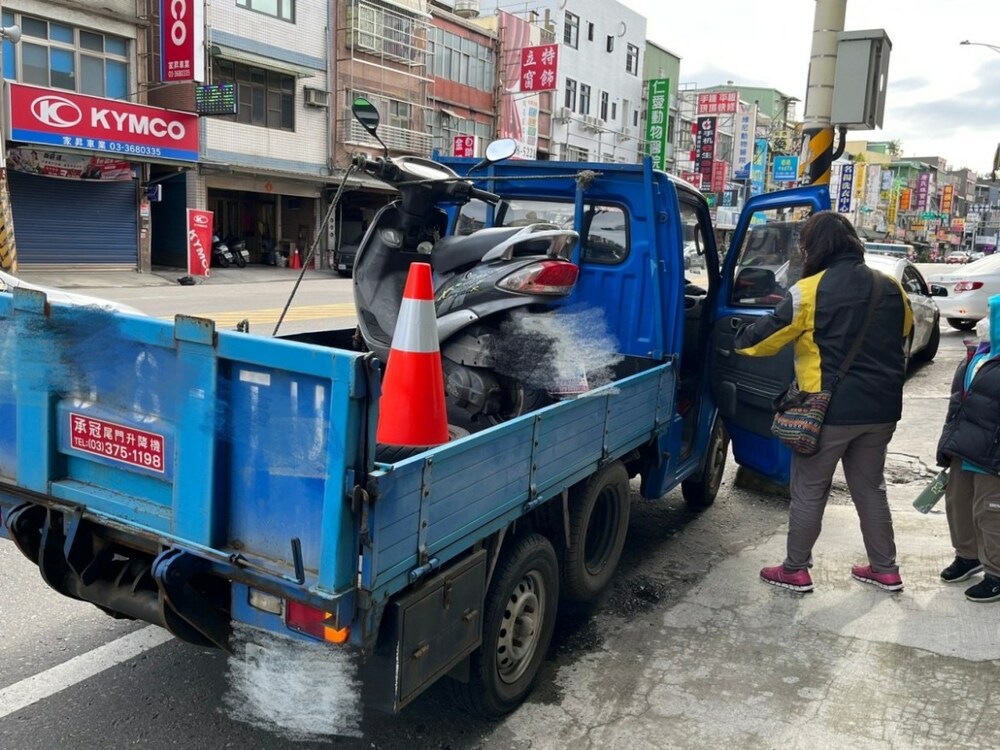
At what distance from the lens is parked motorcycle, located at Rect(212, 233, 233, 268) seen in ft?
88.6

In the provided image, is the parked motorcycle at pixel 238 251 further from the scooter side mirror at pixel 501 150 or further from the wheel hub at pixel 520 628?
the wheel hub at pixel 520 628

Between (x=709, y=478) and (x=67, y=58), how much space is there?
22194 mm

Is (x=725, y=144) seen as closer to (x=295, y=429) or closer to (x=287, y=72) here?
(x=287, y=72)

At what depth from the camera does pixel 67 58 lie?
2175 centimetres

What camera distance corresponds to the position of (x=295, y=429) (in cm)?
236

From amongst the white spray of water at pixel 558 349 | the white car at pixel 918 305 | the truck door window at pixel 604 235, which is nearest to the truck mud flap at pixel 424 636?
the white spray of water at pixel 558 349

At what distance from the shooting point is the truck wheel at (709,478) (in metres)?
5.87

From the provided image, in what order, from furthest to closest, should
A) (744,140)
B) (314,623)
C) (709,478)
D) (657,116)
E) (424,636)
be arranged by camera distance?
1. (744,140)
2. (657,116)
3. (709,478)
4. (424,636)
5. (314,623)

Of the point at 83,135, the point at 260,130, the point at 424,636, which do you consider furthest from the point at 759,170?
the point at 424,636

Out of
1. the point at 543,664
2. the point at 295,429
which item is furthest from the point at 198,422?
the point at 543,664

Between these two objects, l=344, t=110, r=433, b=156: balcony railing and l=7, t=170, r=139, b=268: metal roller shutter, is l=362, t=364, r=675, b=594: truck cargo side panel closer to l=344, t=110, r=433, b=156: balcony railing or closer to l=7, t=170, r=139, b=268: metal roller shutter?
l=7, t=170, r=139, b=268: metal roller shutter

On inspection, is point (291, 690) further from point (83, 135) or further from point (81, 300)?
point (83, 135)

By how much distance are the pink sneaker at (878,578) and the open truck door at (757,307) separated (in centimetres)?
70

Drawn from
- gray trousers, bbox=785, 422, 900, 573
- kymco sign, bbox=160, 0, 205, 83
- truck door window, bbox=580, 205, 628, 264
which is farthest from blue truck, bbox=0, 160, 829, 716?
kymco sign, bbox=160, 0, 205, 83
